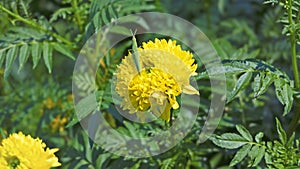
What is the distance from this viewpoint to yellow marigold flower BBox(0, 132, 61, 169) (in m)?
1.57

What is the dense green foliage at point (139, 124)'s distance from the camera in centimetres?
173

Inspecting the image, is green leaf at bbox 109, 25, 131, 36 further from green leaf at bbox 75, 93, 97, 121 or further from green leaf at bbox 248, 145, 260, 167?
green leaf at bbox 248, 145, 260, 167

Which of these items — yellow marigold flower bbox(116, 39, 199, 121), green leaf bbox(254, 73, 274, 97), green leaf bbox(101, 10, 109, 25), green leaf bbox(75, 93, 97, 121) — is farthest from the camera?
green leaf bbox(101, 10, 109, 25)

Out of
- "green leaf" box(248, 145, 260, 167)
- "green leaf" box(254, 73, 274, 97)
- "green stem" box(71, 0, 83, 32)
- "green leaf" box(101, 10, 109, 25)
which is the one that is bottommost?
"green leaf" box(248, 145, 260, 167)

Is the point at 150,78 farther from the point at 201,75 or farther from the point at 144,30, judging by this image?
the point at 144,30

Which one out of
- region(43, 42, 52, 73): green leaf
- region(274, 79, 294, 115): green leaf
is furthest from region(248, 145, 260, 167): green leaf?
region(43, 42, 52, 73): green leaf

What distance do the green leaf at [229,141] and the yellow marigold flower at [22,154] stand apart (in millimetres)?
497

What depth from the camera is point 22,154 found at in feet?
5.15

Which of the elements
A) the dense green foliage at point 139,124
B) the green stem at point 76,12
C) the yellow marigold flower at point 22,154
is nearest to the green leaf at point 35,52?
the dense green foliage at point 139,124

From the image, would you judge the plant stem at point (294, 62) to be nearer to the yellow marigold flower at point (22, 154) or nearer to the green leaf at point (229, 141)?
the green leaf at point (229, 141)

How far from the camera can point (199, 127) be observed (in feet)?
6.88

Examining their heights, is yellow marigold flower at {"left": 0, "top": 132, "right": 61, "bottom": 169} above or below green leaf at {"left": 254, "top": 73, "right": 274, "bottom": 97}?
below

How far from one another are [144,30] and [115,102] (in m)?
0.68

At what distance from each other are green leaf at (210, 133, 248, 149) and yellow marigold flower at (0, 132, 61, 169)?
497 mm
